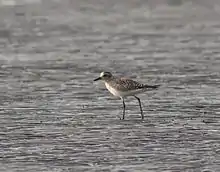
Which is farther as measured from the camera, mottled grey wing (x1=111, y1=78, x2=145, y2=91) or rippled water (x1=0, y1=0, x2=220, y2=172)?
mottled grey wing (x1=111, y1=78, x2=145, y2=91)

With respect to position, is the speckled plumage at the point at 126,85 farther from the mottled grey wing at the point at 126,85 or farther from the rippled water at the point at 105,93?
the rippled water at the point at 105,93

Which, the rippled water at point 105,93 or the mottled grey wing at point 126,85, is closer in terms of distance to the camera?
the rippled water at point 105,93

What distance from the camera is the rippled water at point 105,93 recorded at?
1267 centimetres

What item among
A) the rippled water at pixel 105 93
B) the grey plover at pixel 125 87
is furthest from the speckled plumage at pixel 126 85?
the rippled water at pixel 105 93

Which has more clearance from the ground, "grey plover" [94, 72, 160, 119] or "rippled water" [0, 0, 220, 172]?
"grey plover" [94, 72, 160, 119]

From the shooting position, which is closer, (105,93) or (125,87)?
(125,87)

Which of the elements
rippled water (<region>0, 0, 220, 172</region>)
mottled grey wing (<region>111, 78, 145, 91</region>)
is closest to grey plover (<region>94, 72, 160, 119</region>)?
mottled grey wing (<region>111, 78, 145, 91</region>)

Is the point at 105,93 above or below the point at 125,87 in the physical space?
below

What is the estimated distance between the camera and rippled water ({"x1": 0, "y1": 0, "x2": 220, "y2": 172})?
12672 millimetres

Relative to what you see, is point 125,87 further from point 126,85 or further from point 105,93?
point 105,93

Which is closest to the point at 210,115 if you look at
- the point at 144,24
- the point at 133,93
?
the point at 133,93

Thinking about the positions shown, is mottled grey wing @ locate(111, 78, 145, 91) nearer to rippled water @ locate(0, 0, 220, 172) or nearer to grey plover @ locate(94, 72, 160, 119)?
grey plover @ locate(94, 72, 160, 119)

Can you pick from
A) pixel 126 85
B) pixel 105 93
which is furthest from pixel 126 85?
pixel 105 93

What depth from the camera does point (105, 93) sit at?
1842 cm
